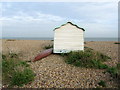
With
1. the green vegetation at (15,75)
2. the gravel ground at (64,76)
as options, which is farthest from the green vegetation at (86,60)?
the green vegetation at (15,75)

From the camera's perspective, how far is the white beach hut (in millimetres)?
11328

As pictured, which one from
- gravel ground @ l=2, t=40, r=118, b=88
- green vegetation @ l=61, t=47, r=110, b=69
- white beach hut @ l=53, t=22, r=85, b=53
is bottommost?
gravel ground @ l=2, t=40, r=118, b=88

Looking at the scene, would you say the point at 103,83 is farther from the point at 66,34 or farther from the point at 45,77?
the point at 66,34

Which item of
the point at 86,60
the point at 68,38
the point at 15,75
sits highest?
the point at 68,38

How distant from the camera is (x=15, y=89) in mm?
7152

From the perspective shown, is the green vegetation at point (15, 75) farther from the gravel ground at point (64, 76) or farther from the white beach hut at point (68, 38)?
the white beach hut at point (68, 38)

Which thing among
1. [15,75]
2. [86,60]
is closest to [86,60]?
[86,60]

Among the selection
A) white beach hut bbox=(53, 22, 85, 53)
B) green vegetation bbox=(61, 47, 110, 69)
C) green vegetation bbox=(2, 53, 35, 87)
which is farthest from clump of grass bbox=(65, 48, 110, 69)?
green vegetation bbox=(2, 53, 35, 87)

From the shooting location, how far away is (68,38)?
11.4 meters

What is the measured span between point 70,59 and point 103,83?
299 centimetres

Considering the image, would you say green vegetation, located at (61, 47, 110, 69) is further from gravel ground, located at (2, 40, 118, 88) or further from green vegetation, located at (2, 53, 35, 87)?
green vegetation, located at (2, 53, 35, 87)

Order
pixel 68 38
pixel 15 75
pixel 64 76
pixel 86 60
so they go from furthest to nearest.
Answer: pixel 68 38 < pixel 86 60 < pixel 64 76 < pixel 15 75

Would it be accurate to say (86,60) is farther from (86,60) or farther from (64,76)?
(64,76)

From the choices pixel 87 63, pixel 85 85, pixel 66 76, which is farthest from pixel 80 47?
pixel 85 85
